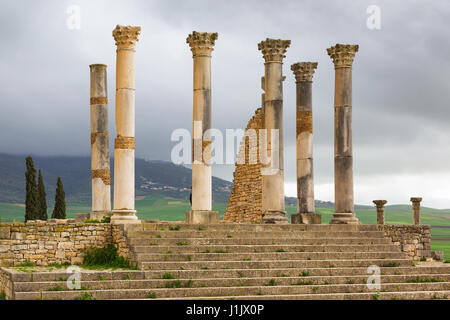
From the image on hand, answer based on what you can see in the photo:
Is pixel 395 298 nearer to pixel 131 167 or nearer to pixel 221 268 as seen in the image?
pixel 221 268

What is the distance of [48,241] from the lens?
101ft

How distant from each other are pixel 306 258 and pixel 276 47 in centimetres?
947

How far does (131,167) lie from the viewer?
107 ft

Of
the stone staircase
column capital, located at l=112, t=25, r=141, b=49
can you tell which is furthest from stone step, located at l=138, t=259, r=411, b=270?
column capital, located at l=112, t=25, r=141, b=49

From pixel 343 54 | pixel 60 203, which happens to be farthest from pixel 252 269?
pixel 60 203

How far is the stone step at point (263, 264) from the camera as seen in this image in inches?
1107

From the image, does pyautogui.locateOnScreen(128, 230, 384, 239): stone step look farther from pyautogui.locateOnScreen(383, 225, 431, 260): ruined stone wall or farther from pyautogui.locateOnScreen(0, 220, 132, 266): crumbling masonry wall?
pyautogui.locateOnScreen(383, 225, 431, 260): ruined stone wall

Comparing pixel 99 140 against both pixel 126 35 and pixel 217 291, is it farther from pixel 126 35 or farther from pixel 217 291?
pixel 217 291

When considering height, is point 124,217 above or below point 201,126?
below

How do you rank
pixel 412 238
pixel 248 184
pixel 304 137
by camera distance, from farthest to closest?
1. pixel 248 184
2. pixel 304 137
3. pixel 412 238

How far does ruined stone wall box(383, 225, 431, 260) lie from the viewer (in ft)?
119

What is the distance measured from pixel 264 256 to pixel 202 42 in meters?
9.18

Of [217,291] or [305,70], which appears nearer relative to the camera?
[217,291]

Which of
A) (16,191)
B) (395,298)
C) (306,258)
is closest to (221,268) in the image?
(306,258)
